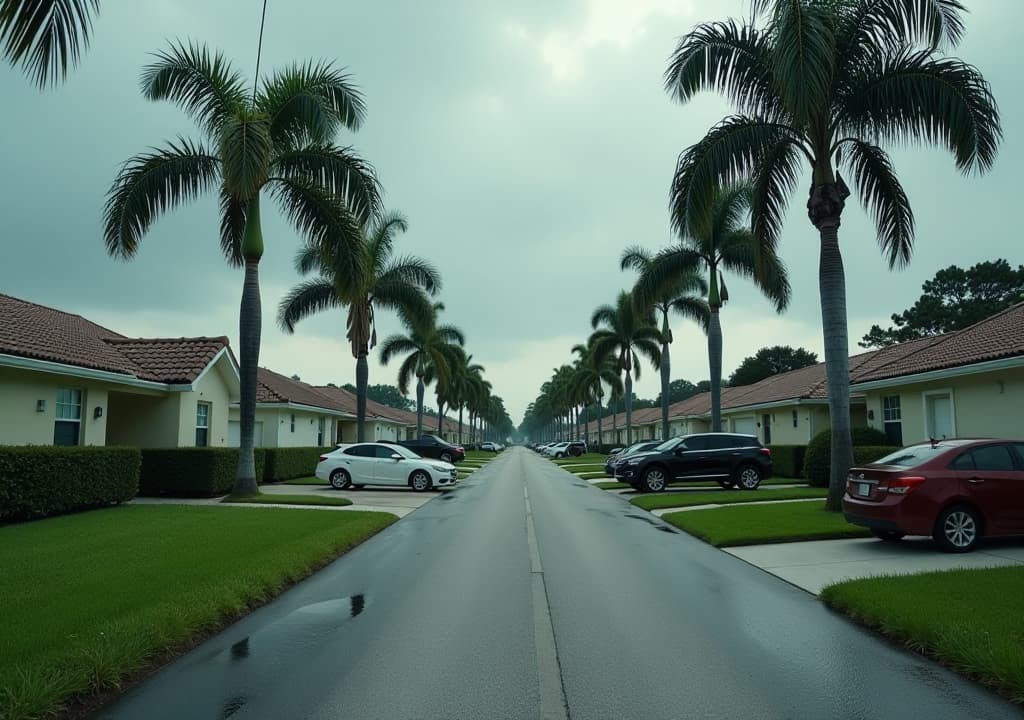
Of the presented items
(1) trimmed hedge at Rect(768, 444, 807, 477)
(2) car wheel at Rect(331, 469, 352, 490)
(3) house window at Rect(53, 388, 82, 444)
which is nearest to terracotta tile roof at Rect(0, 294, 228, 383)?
(3) house window at Rect(53, 388, 82, 444)

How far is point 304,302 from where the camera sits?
31.4 metres

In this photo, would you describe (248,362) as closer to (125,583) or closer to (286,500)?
(286,500)

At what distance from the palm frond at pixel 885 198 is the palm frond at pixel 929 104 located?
2.64ft

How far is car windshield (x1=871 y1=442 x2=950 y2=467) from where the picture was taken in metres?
10.6

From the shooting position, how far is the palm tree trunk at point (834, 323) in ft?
49.5

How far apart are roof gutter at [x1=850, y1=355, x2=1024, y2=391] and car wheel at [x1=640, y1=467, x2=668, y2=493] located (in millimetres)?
7304

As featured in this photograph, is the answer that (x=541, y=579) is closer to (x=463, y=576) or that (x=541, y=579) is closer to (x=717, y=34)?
(x=463, y=576)

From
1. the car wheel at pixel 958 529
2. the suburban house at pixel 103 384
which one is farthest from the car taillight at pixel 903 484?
the suburban house at pixel 103 384

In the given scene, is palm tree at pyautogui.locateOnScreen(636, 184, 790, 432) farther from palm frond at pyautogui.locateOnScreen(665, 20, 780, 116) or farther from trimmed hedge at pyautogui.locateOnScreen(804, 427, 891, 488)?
palm frond at pyautogui.locateOnScreen(665, 20, 780, 116)

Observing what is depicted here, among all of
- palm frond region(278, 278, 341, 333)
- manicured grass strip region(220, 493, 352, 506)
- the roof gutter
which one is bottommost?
manicured grass strip region(220, 493, 352, 506)

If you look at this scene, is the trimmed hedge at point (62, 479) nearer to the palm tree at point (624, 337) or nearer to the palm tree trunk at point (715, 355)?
the palm tree trunk at point (715, 355)

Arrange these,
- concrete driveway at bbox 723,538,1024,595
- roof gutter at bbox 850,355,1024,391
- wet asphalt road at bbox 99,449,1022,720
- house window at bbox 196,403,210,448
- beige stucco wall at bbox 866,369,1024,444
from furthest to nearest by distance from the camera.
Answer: house window at bbox 196,403,210,448, beige stucco wall at bbox 866,369,1024,444, roof gutter at bbox 850,355,1024,391, concrete driveway at bbox 723,538,1024,595, wet asphalt road at bbox 99,449,1022,720

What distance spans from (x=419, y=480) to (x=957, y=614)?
64.0ft

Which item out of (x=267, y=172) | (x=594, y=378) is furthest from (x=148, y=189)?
(x=594, y=378)
